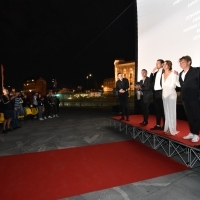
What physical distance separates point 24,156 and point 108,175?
91.4 inches

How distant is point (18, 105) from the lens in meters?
8.61

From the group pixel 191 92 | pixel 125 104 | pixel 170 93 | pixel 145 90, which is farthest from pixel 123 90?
pixel 191 92

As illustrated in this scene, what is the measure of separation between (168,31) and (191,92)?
333cm

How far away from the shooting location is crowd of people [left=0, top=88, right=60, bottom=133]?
24.3ft

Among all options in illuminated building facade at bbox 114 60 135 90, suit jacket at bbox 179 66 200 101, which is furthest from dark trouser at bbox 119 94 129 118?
illuminated building facade at bbox 114 60 135 90

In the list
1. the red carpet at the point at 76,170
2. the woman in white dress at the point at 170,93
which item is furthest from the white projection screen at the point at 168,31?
the red carpet at the point at 76,170

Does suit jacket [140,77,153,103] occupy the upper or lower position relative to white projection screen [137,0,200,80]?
lower

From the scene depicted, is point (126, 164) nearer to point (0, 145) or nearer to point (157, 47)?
point (0, 145)

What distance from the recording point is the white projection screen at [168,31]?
5352 millimetres

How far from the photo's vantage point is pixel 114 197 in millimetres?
2818

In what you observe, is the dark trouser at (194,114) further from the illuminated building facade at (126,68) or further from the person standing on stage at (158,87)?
the illuminated building facade at (126,68)

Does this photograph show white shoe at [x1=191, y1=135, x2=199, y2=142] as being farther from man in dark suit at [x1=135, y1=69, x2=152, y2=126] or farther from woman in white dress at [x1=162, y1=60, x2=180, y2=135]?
man in dark suit at [x1=135, y1=69, x2=152, y2=126]

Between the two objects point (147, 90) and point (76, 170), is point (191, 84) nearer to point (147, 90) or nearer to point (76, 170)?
point (147, 90)

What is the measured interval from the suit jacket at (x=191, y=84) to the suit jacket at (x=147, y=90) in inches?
58.7
